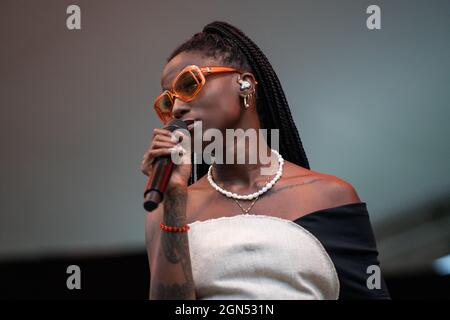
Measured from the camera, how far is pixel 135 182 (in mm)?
3586

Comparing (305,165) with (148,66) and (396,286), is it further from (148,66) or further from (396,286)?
(148,66)

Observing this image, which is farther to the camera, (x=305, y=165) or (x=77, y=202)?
(x=77, y=202)

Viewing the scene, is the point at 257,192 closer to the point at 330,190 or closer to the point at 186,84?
the point at 330,190

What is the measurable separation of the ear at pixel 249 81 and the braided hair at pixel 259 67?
3 cm

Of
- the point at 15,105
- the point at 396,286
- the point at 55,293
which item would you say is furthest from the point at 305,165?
the point at 15,105

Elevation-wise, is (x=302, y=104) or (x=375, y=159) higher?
(x=302, y=104)

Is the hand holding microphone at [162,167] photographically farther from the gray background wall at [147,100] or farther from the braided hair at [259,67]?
the gray background wall at [147,100]

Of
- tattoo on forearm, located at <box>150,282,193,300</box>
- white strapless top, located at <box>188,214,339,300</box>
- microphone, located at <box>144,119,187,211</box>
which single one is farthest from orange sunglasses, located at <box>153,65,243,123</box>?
tattoo on forearm, located at <box>150,282,193,300</box>

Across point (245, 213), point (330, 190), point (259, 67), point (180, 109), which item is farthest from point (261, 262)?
point (259, 67)

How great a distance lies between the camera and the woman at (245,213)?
1763 millimetres

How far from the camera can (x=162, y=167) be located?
1.60 metres

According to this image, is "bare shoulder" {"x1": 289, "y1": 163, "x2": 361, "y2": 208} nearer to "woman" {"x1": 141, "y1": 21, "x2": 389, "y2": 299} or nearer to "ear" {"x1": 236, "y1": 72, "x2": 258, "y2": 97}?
"woman" {"x1": 141, "y1": 21, "x2": 389, "y2": 299}

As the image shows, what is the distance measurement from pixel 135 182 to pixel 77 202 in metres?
0.29

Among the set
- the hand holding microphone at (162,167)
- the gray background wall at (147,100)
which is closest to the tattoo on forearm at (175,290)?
the hand holding microphone at (162,167)
